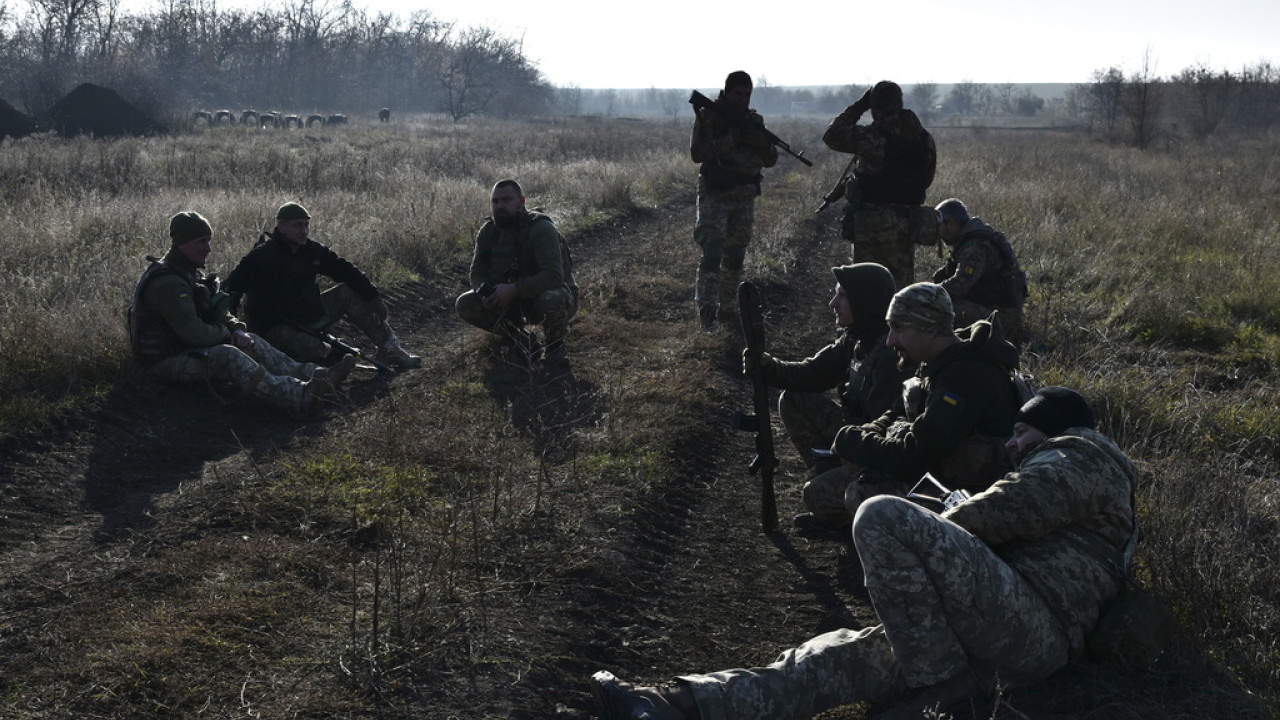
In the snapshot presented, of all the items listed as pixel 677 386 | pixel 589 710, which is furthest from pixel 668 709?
pixel 677 386

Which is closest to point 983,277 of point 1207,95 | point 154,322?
point 154,322

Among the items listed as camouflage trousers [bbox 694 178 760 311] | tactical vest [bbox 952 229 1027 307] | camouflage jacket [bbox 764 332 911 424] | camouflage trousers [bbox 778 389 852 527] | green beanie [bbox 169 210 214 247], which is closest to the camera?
camouflage jacket [bbox 764 332 911 424]

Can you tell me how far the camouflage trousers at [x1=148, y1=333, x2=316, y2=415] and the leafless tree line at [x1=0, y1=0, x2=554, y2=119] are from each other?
42.6 m

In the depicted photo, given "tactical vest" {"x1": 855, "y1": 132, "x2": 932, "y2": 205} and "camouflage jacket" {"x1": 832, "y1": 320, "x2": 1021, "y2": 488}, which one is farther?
"tactical vest" {"x1": 855, "y1": 132, "x2": 932, "y2": 205}

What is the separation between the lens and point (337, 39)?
9175 centimetres

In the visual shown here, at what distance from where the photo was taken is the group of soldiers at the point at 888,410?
3283 mm

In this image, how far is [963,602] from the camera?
3227mm

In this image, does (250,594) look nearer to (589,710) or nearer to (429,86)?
(589,710)

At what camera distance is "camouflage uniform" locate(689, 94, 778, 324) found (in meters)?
9.14

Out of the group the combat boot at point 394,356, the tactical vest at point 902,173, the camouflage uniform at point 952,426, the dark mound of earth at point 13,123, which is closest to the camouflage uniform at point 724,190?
the tactical vest at point 902,173

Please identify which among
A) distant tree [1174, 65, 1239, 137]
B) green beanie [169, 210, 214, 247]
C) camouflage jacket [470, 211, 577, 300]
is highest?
distant tree [1174, 65, 1239, 137]

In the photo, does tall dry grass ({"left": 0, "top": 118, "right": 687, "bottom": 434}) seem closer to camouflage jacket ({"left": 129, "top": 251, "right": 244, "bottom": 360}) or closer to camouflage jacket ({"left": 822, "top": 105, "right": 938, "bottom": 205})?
camouflage jacket ({"left": 129, "top": 251, "right": 244, "bottom": 360})

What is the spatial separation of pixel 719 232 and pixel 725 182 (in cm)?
44

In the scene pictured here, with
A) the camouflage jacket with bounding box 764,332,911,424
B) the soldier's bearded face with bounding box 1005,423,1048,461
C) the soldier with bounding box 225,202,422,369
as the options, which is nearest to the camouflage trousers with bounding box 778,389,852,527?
the camouflage jacket with bounding box 764,332,911,424
